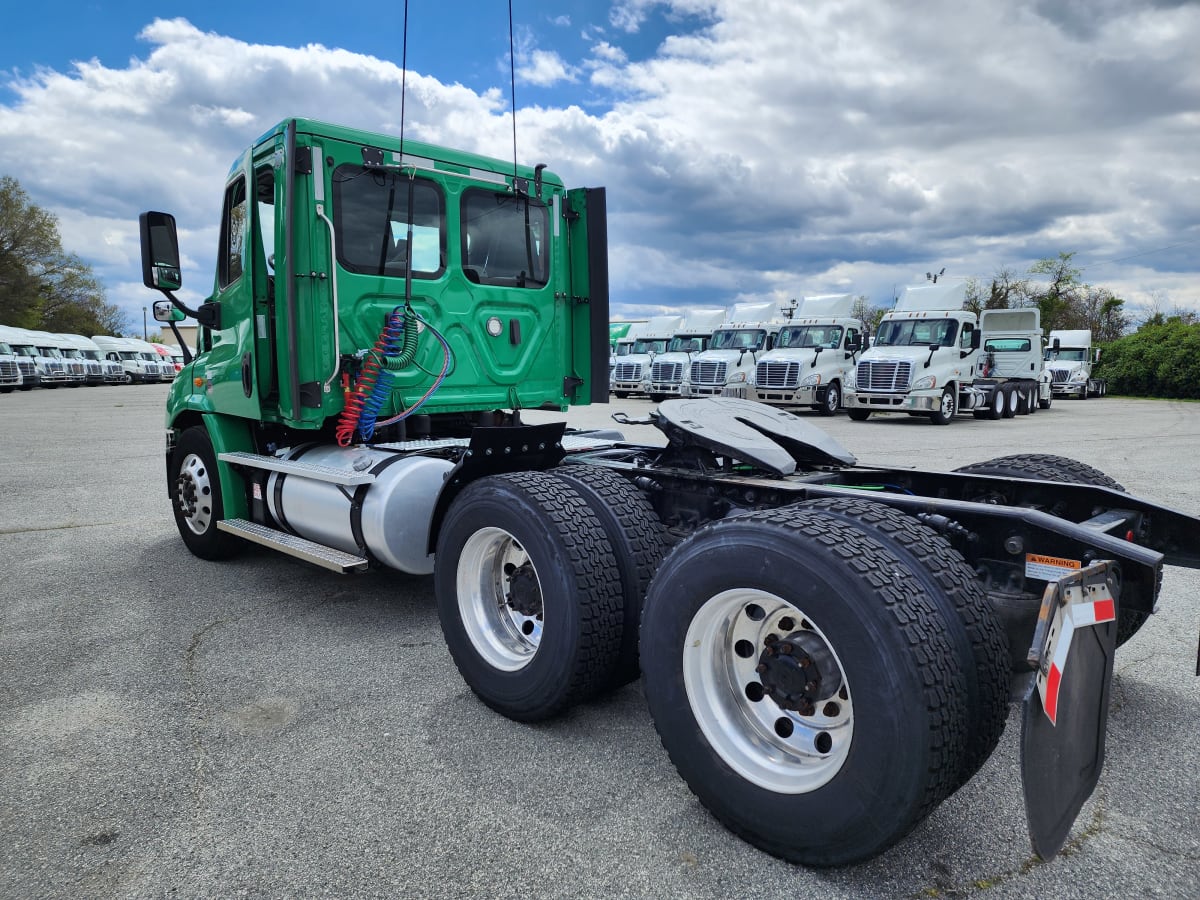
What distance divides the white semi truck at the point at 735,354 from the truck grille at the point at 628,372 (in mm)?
3397

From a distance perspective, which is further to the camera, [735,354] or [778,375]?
[735,354]

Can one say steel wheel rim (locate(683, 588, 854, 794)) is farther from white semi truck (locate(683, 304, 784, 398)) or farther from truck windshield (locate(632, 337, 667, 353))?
truck windshield (locate(632, 337, 667, 353))

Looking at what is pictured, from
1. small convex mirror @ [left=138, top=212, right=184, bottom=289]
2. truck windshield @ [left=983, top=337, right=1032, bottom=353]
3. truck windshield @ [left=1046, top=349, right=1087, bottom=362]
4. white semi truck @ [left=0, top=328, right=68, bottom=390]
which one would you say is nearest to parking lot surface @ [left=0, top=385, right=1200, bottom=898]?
small convex mirror @ [left=138, top=212, right=184, bottom=289]

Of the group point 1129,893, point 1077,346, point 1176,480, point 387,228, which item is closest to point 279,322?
point 387,228

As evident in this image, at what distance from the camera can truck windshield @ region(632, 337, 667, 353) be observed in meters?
30.2

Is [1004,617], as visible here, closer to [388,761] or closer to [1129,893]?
[1129,893]

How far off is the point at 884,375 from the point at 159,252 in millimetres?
17440

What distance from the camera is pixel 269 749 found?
3.12 metres

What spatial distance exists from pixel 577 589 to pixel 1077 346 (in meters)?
38.0

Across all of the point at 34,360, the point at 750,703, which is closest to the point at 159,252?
the point at 750,703

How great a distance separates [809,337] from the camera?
22.3 metres

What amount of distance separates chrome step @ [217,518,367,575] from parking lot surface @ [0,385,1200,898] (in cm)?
39

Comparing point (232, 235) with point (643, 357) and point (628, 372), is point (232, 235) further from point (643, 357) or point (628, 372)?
point (643, 357)

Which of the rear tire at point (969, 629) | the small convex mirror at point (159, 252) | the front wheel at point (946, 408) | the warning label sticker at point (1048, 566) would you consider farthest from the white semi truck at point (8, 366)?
the warning label sticker at point (1048, 566)
